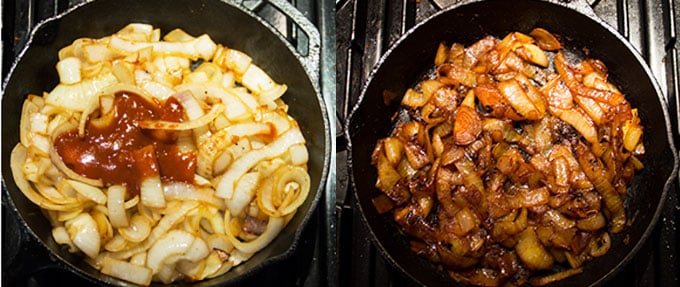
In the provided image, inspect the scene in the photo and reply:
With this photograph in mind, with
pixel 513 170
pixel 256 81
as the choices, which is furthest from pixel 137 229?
pixel 513 170

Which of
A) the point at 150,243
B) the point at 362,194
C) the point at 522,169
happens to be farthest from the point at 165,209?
the point at 522,169

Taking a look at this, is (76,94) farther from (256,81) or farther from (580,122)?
(580,122)

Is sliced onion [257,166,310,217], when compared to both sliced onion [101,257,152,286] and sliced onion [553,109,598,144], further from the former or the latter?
sliced onion [553,109,598,144]

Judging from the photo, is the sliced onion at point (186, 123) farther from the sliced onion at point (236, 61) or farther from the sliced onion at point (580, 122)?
the sliced onion at point (580, 122)

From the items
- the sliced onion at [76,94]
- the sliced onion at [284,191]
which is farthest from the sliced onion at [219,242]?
the sliced onion at [76,94]

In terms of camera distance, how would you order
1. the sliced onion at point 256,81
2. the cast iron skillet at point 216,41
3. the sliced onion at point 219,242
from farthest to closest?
the sliced onion at point 256,81
the sliced onion at point 219,242
the cast iron skillet at point 216,41

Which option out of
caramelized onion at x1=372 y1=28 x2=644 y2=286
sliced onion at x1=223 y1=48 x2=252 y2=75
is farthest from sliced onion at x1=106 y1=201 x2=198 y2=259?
caramelized onion at x1=372 y1=28 x2=644 y2=286
